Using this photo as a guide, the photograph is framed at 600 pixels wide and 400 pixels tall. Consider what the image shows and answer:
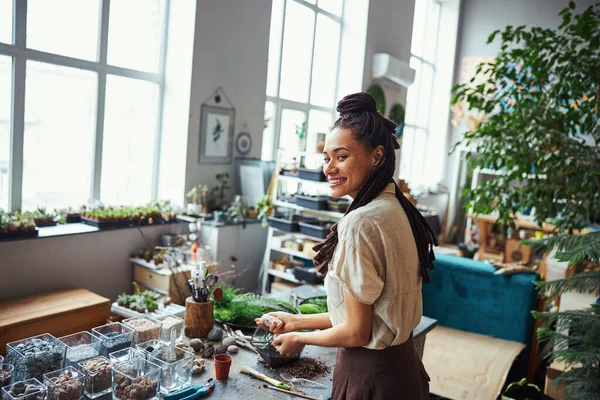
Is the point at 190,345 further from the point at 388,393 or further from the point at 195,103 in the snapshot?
the point at 195,103

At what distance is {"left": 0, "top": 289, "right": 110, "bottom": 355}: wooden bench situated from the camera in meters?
2.91

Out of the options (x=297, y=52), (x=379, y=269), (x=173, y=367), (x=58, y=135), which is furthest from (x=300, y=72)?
(x=379, y=269)

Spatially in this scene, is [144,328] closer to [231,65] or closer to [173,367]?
[173,367]

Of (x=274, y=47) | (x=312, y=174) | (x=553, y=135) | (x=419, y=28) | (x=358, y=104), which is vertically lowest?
(x=312, y=174)

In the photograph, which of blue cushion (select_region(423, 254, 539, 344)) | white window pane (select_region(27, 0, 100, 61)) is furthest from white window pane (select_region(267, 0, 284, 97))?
blue cushion (select_region(423, 254, 539, 344))

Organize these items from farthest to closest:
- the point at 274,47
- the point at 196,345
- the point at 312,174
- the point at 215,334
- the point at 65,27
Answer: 1. the point at 274,47
2. the point at 312,174
3. the point at 65,27
4. the point at 215,334
5. the point at 196,345

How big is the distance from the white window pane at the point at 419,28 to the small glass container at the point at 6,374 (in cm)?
882

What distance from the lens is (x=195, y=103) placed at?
4711 millimetres

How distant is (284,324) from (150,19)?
3.86 meters

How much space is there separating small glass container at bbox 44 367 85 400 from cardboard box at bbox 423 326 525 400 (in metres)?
2.22


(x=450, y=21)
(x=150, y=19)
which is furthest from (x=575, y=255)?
(x=450, y=21)

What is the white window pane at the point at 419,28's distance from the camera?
9.22 meters

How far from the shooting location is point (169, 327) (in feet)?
5.93

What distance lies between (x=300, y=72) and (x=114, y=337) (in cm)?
520
